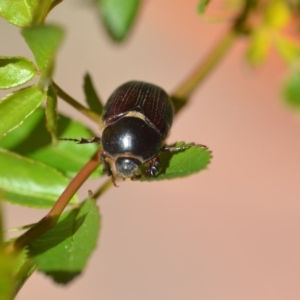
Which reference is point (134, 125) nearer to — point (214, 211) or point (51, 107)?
point (51, 107)

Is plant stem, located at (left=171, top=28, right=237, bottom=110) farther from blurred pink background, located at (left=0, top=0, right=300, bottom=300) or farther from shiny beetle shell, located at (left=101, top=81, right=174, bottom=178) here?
blurred pink background, located at (left=0, top=0, right=300, bottom=300)

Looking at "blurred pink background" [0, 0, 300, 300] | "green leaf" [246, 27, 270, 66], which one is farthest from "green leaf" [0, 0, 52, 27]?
"blurred pink background" [0, 0, 300, 300]

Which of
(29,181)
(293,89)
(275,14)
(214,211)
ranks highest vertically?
(275,14)

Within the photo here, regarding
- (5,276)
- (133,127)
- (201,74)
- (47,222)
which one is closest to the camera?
(5,276)

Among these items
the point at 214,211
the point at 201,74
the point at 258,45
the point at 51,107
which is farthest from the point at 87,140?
the point at 214,211

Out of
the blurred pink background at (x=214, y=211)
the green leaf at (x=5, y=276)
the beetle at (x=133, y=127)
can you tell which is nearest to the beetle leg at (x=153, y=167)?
the beetle at (x=133, y=127)

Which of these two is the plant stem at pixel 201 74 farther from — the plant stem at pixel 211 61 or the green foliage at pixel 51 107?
the green foliage at pixel 51 107

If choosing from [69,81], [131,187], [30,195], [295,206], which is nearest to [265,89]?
[295,206]
